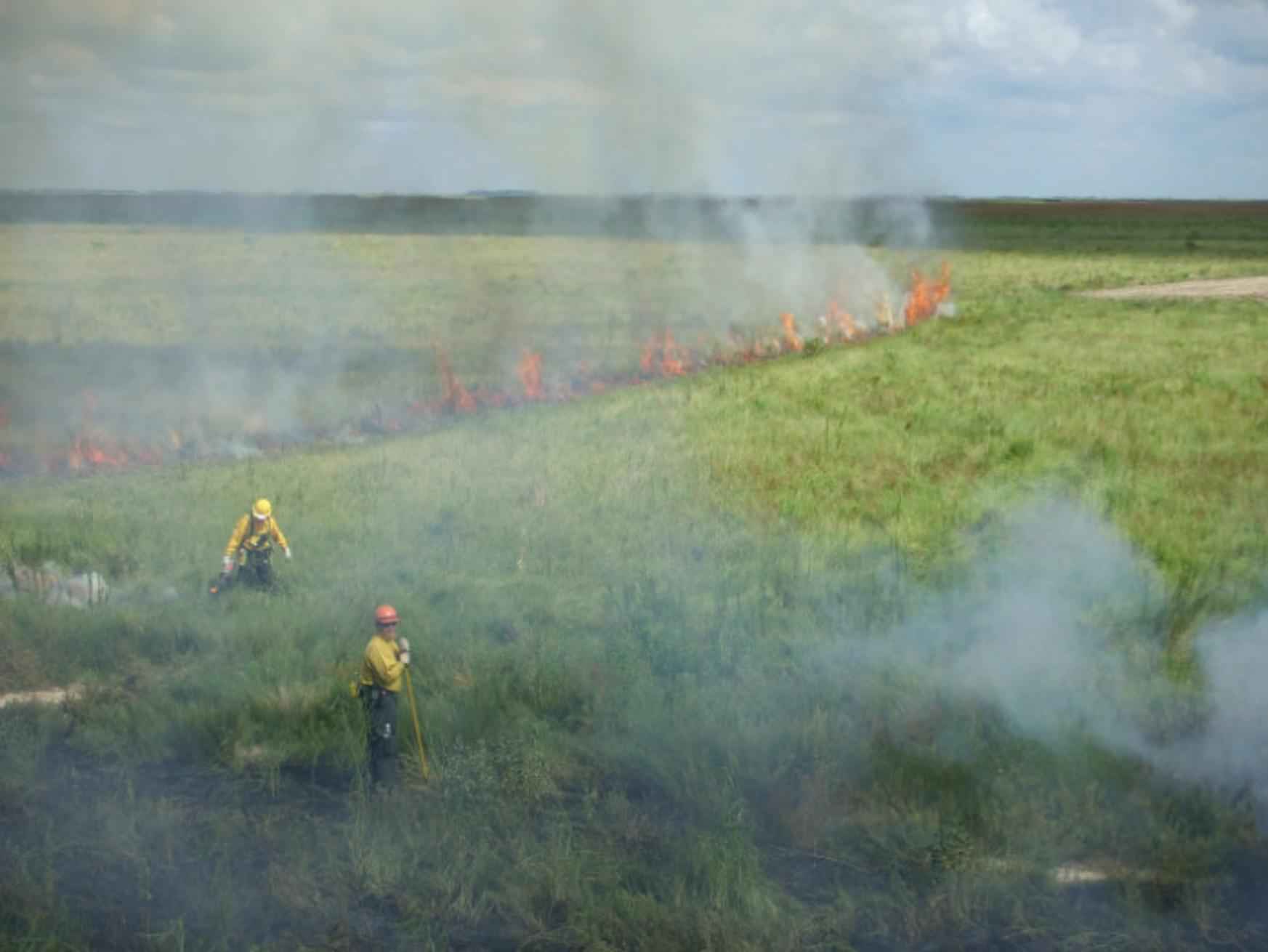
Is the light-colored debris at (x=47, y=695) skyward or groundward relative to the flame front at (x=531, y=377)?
groundward

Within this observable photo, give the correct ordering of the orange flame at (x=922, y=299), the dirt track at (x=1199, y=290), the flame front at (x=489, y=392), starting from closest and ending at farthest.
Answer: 1. the flame front at (x=489, y=392)
2. the orange flame at (x=922, y=299)
3. the dirt track at (x=1199, y=290)

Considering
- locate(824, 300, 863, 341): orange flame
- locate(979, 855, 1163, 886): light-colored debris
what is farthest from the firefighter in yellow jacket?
locate(824, 300, 863, 341): orange flame

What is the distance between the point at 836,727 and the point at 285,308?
108ft

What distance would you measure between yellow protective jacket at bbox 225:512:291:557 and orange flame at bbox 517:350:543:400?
11.4m

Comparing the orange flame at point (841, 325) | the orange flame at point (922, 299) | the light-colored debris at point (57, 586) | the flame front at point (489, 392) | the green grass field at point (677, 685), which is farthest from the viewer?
the orange flame at point (922, 299)

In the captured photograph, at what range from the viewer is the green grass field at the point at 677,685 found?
22.5 feet

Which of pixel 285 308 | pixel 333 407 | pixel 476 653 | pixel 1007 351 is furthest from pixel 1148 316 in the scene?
pixel 476 653

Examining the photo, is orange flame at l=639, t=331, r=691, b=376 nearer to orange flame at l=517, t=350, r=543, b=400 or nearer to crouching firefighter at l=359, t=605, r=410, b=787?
orange flame at l=517, t=350, r=543, b=400

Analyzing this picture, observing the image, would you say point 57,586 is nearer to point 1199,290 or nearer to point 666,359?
point 666,359

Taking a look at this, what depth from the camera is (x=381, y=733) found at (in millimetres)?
8297

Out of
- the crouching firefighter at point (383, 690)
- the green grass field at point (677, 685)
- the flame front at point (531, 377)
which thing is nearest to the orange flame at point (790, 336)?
the flame front at point (531, 377)

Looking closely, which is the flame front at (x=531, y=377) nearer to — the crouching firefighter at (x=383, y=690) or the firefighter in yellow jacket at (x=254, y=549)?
the firefighter in yellow jacket at (x=254, y=549)

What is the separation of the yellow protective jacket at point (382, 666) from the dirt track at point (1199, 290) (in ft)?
110

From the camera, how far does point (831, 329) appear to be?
3061 cm
